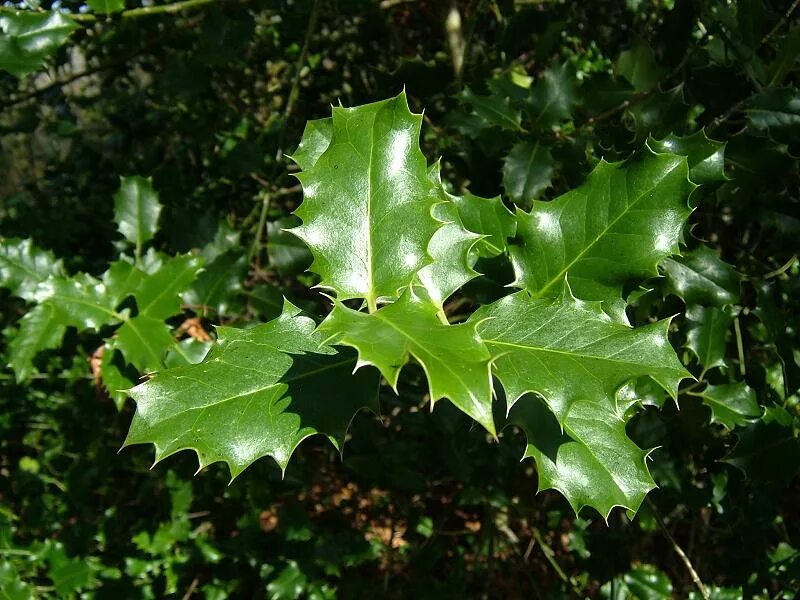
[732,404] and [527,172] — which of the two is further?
[527,172]

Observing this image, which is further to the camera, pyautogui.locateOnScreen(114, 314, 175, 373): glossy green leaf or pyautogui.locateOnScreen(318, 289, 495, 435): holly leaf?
pyautogui.locateOnScreen(114, 314, 175, 373): glossy green leaf

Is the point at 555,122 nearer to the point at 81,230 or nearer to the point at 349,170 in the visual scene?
the point at 349,170

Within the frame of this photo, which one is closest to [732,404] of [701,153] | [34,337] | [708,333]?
[708,333]

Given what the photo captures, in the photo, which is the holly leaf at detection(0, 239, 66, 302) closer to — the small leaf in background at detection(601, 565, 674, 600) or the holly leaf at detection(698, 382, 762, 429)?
the holly leaf at detection(698, 382, 762, 429)

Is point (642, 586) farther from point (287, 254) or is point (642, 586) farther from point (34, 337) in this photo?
point (34, 337)

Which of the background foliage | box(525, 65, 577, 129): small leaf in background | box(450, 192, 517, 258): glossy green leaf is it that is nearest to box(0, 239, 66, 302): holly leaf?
the background foliage

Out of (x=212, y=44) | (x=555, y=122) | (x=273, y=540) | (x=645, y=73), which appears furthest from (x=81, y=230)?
(x=645, y=73)

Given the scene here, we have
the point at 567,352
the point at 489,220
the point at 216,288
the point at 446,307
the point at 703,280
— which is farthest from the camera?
the point at 446,307
